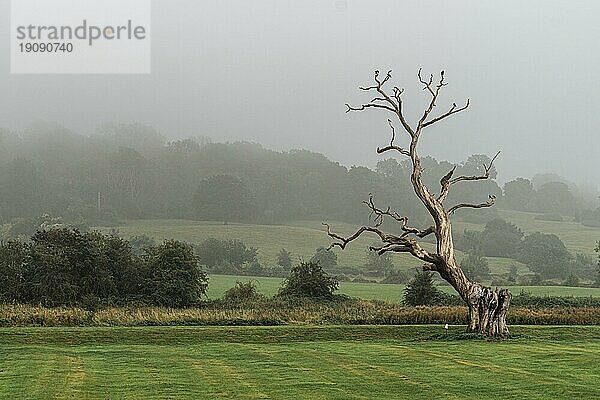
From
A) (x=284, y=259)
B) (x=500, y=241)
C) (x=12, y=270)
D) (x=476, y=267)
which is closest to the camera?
(x=12, y=270)

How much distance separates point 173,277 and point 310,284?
7151 millimetres

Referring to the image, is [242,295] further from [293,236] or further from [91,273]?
[293,236]

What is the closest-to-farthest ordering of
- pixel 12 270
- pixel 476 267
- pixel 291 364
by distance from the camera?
1. pixel 291 364
2. pixel 12 270
3. pixel 476 267

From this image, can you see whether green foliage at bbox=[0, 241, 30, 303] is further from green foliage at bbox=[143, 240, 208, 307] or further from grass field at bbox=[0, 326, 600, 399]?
grass field at bbox=[0, 326, 600, 399]

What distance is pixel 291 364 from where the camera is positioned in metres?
20.1

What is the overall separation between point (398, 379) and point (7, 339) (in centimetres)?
1456

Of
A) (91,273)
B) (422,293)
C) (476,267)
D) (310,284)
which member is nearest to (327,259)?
(476,267)

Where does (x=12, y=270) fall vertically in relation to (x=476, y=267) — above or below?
above

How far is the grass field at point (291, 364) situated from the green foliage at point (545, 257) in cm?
7144

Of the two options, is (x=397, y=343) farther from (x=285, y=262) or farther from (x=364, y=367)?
(x=285, y=262)

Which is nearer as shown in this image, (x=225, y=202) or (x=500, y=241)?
(x=500, y=241)

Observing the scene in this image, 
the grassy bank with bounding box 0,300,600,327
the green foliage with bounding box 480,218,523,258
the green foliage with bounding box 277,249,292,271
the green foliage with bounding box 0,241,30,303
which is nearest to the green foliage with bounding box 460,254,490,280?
the green foliage with bounding box 480,218,523,258

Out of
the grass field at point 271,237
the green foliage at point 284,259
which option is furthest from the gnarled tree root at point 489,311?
the grass field at point 271,237

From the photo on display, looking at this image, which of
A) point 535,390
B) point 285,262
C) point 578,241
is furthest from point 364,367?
point 578,241
